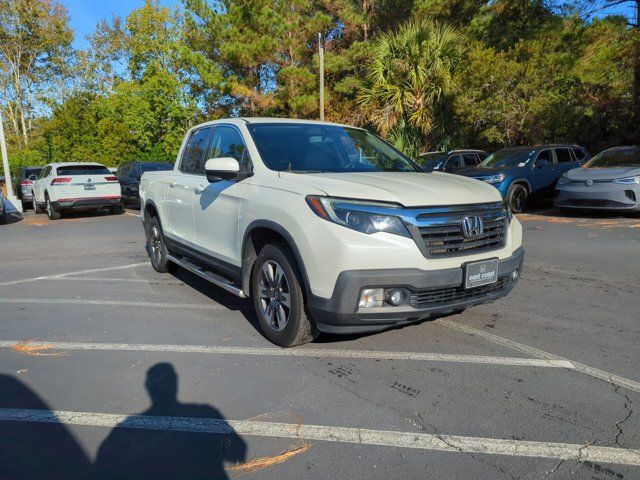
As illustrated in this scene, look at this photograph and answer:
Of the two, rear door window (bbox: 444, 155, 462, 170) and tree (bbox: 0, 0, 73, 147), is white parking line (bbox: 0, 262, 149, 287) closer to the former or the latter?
rear door window (bbox: 444, 155, 462, 170)

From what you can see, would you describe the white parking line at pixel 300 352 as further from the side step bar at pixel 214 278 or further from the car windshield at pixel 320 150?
the car windshield at pixel 320 150

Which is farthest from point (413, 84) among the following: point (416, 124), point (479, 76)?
point (479, 76)

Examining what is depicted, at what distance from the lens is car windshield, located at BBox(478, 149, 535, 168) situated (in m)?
12.6

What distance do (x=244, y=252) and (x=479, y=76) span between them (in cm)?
1411

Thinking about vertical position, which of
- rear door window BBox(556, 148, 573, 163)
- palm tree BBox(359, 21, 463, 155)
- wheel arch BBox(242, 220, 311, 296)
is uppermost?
palm tree BBox(359, 21, 463, 155)

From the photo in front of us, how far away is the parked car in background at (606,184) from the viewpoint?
10.1 meters

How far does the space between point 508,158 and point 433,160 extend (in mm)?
2398

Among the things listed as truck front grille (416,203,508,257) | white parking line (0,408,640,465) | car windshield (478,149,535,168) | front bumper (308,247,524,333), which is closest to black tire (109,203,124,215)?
car windshield (478,149,535,168)

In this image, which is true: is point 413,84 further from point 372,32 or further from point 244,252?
point 244,252

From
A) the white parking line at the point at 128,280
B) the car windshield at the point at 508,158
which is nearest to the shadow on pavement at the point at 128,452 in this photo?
the white parking line at the point at 128,280

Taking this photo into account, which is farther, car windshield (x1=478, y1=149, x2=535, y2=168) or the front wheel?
car windshield (x1=478, y1=149, x2=535, y2=168)

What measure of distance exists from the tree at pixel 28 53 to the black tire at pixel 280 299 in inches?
1608

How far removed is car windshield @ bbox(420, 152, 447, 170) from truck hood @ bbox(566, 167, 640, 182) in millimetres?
3754

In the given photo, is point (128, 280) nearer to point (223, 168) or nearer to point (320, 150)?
point (223, 168)
